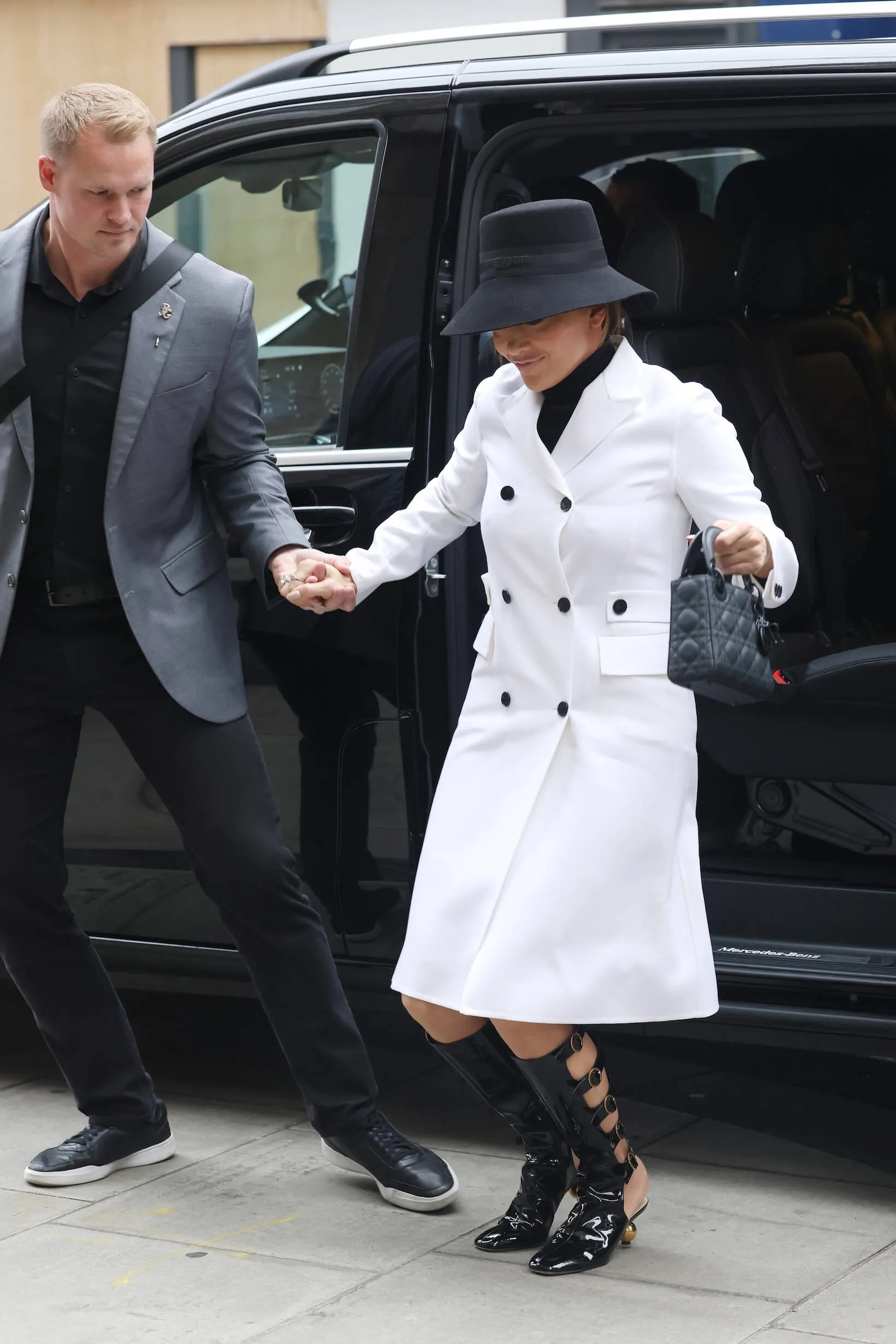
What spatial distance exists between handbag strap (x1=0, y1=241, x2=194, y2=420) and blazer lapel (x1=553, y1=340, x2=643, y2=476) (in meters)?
0.83

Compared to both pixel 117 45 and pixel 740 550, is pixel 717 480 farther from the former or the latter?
pixel 117 45

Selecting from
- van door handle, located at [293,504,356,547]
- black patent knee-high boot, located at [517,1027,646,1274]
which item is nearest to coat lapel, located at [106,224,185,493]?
van door handle, located at [293,504,356,547]

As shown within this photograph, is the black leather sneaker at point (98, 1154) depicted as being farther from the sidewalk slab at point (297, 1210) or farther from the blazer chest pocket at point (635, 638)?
the blazer chest pocket at point (635, 638)

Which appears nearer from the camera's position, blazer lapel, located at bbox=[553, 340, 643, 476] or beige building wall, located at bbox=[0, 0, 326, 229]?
blazer lapel, located at bbox=[553, 340, 643, 476]

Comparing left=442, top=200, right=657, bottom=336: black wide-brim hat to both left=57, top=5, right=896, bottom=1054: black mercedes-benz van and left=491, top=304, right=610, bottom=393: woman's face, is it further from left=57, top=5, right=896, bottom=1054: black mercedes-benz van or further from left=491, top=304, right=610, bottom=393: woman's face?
left=57, top=5, right=896, bottom=1054: black mercedes-benz van

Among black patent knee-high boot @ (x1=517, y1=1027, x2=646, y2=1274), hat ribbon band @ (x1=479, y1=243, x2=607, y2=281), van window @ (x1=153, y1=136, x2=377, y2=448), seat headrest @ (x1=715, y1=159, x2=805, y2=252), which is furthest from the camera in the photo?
seat headrest @ (x1=715, y1=159, x2=805, y2=252)

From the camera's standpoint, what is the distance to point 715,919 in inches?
151

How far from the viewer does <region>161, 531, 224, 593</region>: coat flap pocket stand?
3.42 metres

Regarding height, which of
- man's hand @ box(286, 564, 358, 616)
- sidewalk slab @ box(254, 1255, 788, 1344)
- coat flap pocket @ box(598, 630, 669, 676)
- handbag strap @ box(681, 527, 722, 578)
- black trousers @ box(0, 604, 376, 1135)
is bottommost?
sidewalk slab @ box(254, 1255, 788, 1344)

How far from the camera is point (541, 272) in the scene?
9.73 ft

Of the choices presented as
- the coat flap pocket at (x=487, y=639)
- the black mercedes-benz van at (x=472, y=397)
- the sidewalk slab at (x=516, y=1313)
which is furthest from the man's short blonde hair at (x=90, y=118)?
the sidewalk slab at (x=516, y=1313)

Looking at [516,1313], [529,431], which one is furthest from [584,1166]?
[529,431]

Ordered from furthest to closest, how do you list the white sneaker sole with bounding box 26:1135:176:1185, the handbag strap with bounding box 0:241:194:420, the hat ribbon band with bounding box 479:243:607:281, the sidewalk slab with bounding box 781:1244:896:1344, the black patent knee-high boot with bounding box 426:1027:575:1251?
the white sneaker sole with bounding box 26:1135:176:1185 → the handbag strap with bounding box 0:241:194:420 → the black patent knee-high boot with bounding box 426:1027:575:1251 → the hat ribbon band with bounding box 479:243:607:281 → the sidewalk slab with bounding box 781:1244:896:1344

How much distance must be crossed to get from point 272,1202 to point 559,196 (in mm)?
2034
